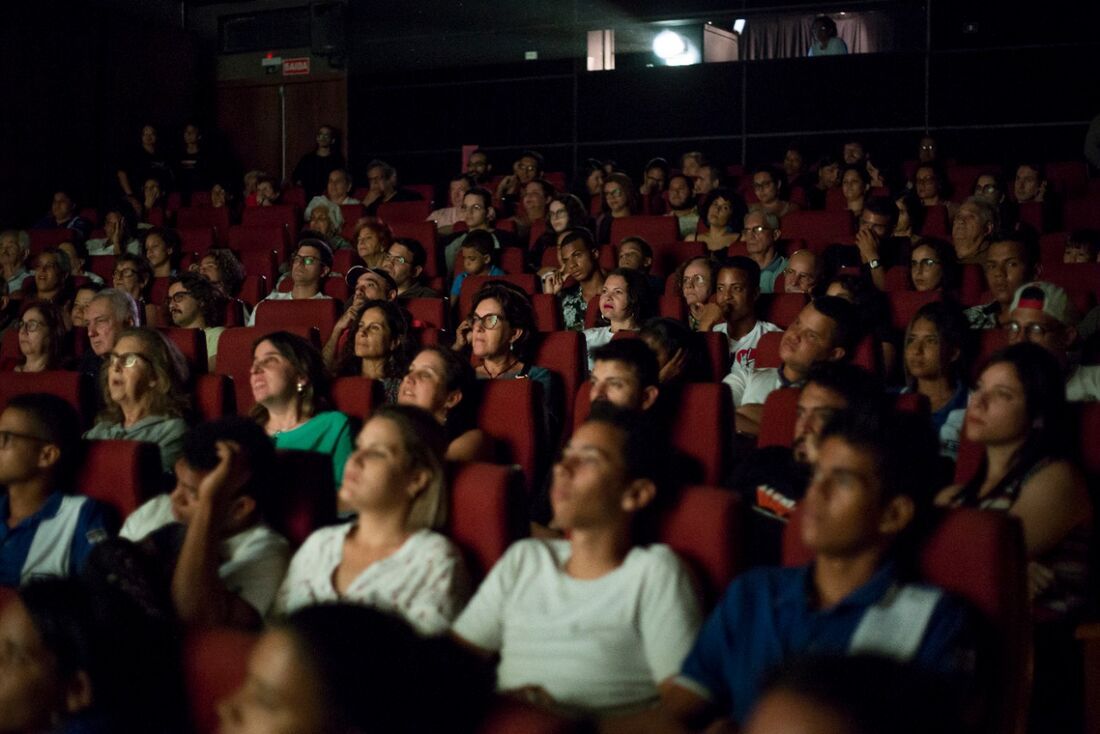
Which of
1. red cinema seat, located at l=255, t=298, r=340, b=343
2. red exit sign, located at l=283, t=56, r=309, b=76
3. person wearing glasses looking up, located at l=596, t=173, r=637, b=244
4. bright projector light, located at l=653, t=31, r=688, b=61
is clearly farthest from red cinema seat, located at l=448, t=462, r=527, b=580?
red exit sign, located at l=283, t=56, r=309, b=76

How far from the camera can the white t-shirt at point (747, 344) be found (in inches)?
98.1

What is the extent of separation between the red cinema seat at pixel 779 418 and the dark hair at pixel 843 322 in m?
0.39

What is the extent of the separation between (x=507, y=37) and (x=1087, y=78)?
2790mm

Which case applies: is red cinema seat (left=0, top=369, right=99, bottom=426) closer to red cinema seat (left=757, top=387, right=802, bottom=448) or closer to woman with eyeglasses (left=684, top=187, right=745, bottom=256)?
red cinema seat (left=757, top=387, right=802, bottom=448)

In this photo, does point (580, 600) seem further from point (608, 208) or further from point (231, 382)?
point (608, 208)

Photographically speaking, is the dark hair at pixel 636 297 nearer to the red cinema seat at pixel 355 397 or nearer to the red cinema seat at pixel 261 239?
the red cinema seat at pixel 355 397

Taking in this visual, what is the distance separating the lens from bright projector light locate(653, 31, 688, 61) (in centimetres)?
572

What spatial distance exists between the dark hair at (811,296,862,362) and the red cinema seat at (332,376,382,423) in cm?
83

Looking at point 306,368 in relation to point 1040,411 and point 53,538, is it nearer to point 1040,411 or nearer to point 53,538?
point 53,538

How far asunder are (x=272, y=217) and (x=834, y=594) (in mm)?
4094

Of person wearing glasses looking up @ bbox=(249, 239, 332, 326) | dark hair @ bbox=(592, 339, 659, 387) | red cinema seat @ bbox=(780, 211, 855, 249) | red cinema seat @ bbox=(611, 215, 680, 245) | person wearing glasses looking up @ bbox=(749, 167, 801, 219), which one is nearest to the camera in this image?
dark hair @ bbox=(592, 339, 659, 387)

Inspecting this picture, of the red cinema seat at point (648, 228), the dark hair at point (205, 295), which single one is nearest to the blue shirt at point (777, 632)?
the dark hair at point (205, 295)

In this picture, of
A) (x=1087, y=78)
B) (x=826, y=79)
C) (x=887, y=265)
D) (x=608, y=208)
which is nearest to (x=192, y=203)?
(x=608, y=208)

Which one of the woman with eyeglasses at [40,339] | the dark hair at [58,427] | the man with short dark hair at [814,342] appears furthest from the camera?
the woman with eyeglasses at [40,339]
